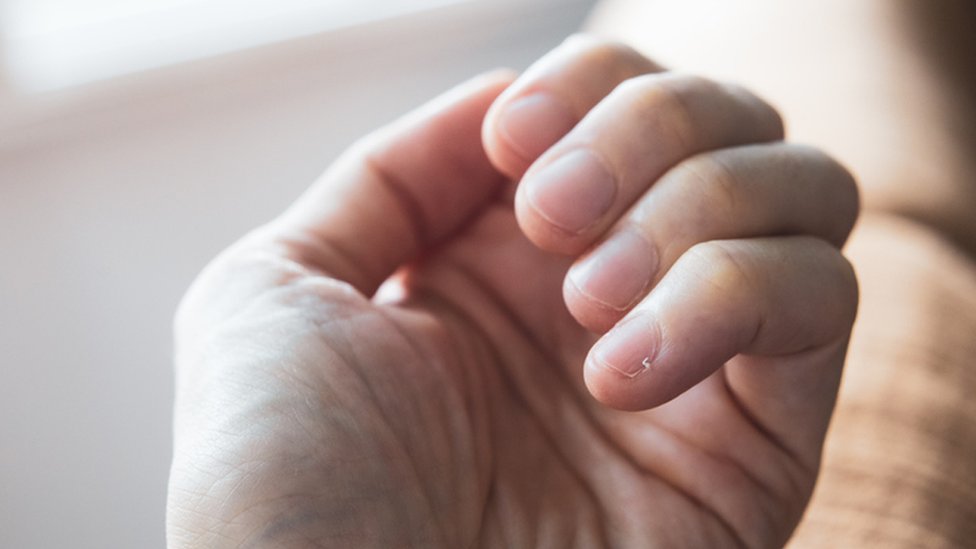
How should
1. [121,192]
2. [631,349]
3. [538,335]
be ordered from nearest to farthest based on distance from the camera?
[631,349] → [538,335] → [121,192]

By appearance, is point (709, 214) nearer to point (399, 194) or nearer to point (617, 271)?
point (617, 271)

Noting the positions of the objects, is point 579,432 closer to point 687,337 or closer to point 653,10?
point 687,337

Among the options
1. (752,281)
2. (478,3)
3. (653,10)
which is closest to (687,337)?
(752,281)

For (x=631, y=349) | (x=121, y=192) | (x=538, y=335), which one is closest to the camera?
(x=631, y=349)

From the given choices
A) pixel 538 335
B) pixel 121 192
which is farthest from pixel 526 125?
pixel 121 192

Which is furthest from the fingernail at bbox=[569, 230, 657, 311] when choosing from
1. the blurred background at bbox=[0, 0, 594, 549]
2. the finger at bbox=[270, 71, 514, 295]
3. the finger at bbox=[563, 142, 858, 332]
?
the blurred background at bbox=[0, 0, 594, 549]

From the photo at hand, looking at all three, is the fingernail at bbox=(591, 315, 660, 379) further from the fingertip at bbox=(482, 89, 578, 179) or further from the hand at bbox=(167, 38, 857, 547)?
the fingertip at bbox=(482, 89, 578, 179)

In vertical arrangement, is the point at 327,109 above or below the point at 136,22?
below
